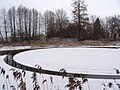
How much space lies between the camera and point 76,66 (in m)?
6.38

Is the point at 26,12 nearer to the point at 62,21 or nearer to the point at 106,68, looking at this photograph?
the point at 62,21

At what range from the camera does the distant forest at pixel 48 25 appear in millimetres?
27625

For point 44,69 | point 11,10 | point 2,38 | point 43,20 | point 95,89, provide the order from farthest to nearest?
point 43,20, point 11,10, point 2,38, point 44,69, point 95,89

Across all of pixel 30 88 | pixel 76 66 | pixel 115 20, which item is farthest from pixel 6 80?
pixel 115 20

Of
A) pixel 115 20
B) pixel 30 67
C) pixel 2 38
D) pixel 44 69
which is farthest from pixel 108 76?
pixel 115 20

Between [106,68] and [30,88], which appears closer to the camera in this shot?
[30,88]

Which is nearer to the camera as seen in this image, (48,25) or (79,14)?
(79,14)

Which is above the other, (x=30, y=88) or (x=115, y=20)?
(x=115, y=20)

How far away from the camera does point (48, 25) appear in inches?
1366

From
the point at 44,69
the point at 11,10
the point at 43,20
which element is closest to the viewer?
the point at 44,69

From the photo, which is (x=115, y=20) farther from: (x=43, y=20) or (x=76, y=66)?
(x=76, y=66)

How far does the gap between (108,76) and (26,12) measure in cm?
2966

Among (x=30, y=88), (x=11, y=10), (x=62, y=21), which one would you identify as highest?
(x=11, y=10)

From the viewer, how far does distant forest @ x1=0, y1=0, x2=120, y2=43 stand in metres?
27.6
